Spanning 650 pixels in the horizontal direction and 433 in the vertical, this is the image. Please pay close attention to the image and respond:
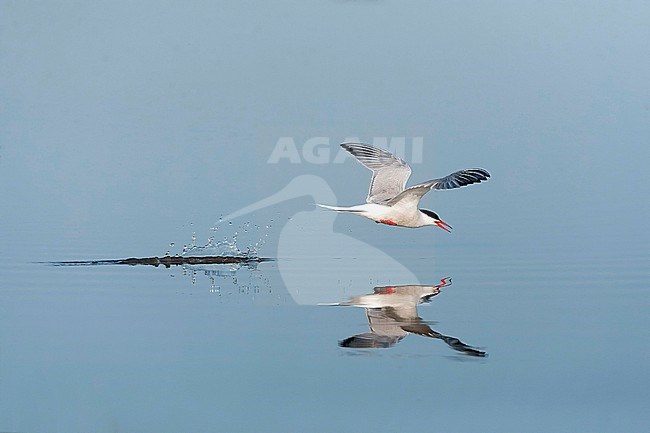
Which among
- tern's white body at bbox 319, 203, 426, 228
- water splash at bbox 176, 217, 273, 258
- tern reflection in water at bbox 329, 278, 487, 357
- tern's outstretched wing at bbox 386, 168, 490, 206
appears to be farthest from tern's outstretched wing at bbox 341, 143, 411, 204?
water splash at bbox 176, 217, 273, 258

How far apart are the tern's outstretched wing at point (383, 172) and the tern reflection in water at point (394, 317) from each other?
89 centimetres

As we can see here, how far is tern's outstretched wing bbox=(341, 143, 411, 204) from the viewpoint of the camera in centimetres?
1118

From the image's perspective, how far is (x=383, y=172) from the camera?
443 inches

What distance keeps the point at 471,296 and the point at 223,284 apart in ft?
7.39

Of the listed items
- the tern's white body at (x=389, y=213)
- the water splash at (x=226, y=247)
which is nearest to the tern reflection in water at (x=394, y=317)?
the tern's white body at (x=389, y=213)

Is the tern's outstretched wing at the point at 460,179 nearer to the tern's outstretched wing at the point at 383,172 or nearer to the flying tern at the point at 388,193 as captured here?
the flying tern at the point at 388,193

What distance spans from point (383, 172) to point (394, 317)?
2.23m

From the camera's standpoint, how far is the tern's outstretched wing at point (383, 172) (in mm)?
11180

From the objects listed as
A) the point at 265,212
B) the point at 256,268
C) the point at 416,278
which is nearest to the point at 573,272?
the point at 416,278

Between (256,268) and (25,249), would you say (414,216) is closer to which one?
(256,268)

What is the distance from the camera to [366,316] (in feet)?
30.9

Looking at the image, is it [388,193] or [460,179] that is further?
[388,193]

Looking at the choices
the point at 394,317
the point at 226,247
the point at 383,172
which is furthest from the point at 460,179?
the point at 226,247

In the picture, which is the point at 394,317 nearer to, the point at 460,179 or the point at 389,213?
the point at 460,179
